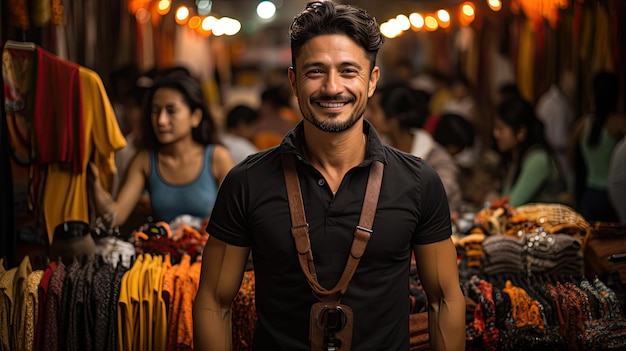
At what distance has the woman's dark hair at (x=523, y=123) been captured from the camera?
Result: 6.48 meters

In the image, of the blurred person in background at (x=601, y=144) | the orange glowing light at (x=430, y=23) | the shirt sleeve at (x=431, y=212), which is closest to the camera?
the shirt sleeve at (x=431, y=212)

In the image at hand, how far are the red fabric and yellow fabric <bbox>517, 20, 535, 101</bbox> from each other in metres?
6.41

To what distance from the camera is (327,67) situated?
2.90 m

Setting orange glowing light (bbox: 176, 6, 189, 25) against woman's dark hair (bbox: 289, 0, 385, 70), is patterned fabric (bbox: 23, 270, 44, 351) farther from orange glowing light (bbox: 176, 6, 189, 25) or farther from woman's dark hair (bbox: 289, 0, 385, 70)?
orange glowing light (bbox: 176, 6, 189, 25)

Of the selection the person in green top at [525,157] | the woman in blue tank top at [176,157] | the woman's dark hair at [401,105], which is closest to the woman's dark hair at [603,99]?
the person in green top at [525,157]

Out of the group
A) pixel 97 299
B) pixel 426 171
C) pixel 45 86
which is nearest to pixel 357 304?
pixel 426 171

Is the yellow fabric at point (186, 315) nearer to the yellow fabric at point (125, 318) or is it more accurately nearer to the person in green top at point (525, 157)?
the yellow fabric at point (125, 318)

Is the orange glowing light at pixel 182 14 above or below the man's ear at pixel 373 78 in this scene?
above

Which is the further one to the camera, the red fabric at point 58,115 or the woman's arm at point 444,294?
the red fabric at point 58,115

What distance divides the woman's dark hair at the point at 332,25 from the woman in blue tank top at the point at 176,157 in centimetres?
219

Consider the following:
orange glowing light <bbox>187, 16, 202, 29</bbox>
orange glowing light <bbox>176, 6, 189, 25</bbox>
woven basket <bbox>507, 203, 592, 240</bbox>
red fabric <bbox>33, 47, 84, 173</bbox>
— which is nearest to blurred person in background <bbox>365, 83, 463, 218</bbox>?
woven basket <bbox>507, 203, 592, 240</bbox>

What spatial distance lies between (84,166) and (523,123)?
3585mm

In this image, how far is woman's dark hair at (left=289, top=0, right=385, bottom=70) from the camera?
2.90 m

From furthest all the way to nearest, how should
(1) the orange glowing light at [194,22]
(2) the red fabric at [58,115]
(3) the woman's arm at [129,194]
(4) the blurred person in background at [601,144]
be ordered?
1. (1) the orange glowing light at [194,22]
2. (4) the blurred person in background at [601,144]
3. (3) the woman's arm at [129,194]
4. (2) the red fabric at [58,115]
